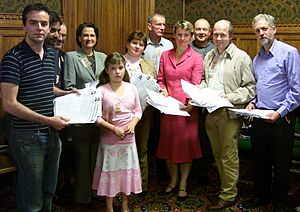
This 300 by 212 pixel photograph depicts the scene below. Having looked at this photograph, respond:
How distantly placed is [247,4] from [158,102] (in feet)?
7.07

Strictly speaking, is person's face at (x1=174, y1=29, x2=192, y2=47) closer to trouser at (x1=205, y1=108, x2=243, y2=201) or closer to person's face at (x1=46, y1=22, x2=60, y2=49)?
trouser at (x1=205, y1=108, x2=243, y2=201)

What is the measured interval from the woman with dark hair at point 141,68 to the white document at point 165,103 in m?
0.22

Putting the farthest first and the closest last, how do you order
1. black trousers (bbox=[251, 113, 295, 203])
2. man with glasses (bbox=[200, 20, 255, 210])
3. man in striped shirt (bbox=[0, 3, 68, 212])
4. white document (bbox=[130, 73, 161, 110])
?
white document (bbox=[130, 73, 161, 110]) < man with glasses (bbox=[200, 20, 255, 210]) < black trousers (bbox=[251, 113, 295, 203]) < man in striped shirt (bbox=[0, 3, 68, 212])

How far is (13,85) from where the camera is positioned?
1923mm

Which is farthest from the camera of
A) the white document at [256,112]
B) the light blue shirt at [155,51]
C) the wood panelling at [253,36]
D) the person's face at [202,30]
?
the wood panelling at [253,36]

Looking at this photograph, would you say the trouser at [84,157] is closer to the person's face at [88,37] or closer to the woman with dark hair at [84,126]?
the woman with dark hair at [84,126]

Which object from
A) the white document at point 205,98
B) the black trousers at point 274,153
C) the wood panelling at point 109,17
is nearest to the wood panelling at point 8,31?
the wood panelling at point 109,17

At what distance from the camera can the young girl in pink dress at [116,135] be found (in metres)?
2.62

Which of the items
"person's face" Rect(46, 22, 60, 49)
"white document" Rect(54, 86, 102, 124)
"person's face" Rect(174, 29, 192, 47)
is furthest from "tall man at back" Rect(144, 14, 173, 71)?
"white document" Rect(54, 86, 102, 124)

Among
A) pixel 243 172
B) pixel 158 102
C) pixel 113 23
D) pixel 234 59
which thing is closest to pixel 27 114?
pixel 158 102

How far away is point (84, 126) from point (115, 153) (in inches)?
12.9

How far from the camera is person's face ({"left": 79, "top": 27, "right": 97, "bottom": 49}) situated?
9.25 feet

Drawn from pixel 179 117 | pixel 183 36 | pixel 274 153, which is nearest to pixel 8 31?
pixel 183 36

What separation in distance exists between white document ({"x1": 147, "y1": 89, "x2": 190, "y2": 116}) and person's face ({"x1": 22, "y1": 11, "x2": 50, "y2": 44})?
108cm
